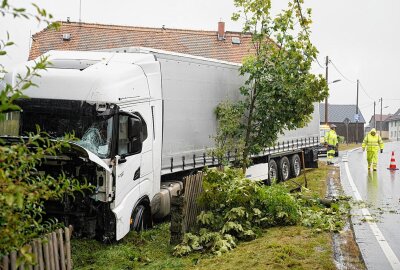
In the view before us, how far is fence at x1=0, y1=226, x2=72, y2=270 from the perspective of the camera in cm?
449

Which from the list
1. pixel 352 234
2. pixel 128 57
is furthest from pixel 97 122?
pixel 352 234

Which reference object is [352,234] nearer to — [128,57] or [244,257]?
[244,257]

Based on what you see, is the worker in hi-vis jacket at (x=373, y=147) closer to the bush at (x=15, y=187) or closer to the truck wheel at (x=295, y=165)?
the truck wheel at (x=295, y=165)

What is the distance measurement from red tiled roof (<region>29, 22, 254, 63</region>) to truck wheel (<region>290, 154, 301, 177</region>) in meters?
13.4

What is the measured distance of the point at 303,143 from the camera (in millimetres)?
18672

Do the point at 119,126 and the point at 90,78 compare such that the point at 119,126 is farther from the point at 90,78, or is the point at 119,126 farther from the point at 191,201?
the point at 191,201

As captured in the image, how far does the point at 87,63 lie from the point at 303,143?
40.4 ft

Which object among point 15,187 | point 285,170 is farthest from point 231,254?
point 285,170

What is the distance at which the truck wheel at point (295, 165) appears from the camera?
17.7 meters

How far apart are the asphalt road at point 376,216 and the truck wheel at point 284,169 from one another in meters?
1.94

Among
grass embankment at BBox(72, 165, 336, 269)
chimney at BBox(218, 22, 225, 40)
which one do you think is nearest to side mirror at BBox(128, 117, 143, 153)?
grass embankment at BBox(72, 165, 336, 269)

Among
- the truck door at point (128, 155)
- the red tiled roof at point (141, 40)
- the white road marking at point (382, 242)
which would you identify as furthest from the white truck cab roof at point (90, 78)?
the red tiled roof at point (141, 40)

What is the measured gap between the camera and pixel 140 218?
8430mm

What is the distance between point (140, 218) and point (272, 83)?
5707 millimetres
